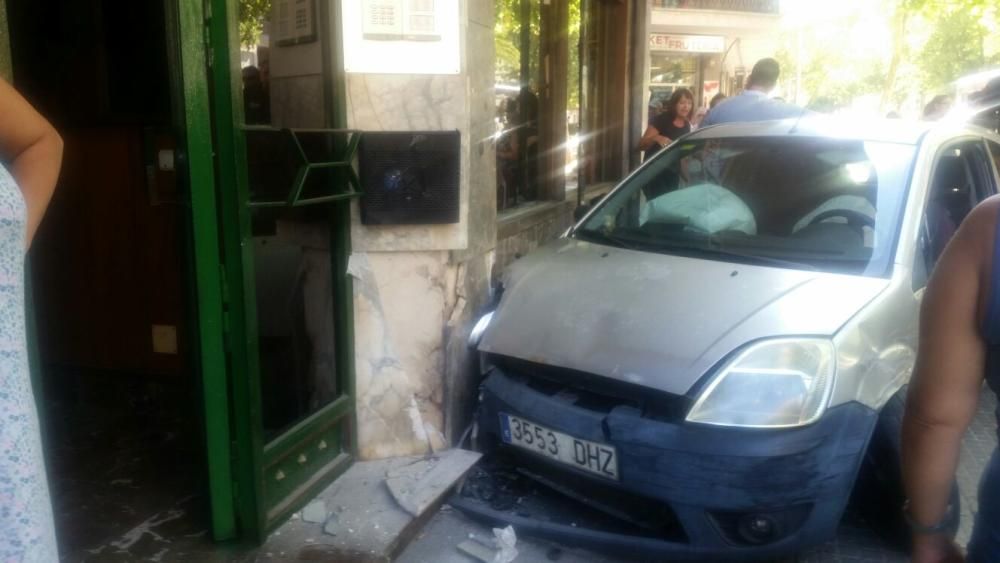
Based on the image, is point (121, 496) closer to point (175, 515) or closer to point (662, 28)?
point (175, 515)

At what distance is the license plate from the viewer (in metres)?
3.10

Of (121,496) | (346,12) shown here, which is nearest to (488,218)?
(346,12)

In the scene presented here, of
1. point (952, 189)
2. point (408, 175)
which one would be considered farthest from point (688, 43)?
point (408, 175)

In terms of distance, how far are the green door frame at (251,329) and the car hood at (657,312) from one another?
764mm

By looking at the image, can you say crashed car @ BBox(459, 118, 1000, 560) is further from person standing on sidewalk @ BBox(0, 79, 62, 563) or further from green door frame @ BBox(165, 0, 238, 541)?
person standing on sidewalk @ BBox(0, 79, 62, 563)

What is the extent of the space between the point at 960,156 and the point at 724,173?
1.21m

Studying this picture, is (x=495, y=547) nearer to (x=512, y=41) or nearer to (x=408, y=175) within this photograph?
(x=408, y=175)

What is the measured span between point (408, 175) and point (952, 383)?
8.79ft

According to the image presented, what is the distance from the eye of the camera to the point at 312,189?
3795 millimetres

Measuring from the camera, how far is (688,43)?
20188 millimetres

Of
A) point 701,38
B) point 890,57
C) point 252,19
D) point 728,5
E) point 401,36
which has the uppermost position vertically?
point 728,5

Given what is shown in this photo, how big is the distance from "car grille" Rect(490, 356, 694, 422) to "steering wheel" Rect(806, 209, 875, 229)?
1.28m

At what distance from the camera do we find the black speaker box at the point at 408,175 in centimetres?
376

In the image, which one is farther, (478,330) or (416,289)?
(416,289)
